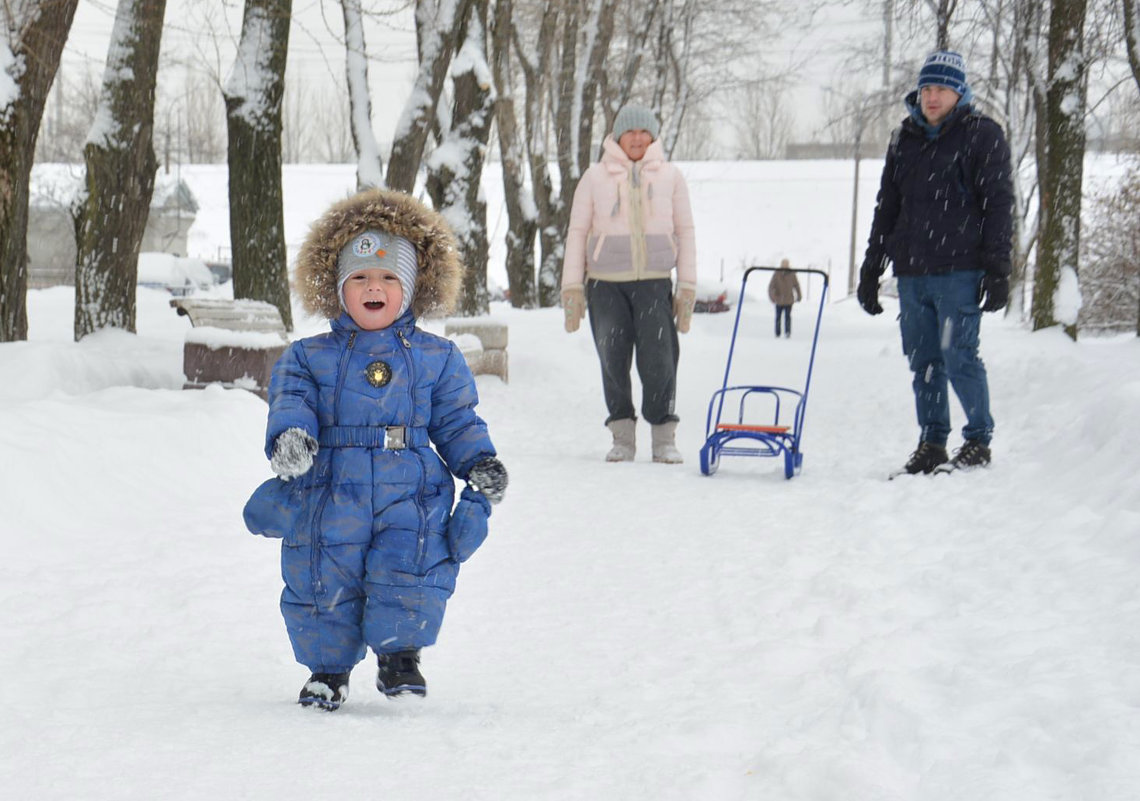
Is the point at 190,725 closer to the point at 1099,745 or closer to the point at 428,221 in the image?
the point at 428,221

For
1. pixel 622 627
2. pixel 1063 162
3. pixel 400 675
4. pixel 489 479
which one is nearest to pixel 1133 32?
pixel 1063 162

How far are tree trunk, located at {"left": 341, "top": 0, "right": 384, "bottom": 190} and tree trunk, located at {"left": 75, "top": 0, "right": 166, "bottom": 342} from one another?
4.12m

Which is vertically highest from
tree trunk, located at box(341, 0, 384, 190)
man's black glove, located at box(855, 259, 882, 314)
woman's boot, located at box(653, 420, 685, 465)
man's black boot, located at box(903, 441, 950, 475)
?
tree trunk, located at box(341, 0, 384, 190)

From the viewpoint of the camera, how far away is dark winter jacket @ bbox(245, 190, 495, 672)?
3348mm

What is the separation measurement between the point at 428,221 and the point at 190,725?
155cm

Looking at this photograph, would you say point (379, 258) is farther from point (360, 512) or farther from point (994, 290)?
point (994, 290)

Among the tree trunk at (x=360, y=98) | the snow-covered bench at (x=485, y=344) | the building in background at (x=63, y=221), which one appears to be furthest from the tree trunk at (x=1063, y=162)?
the building in background at (x=63, y=221)

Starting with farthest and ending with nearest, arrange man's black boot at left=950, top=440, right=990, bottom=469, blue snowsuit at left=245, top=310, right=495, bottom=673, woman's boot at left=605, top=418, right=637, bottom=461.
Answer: woman's boot at left=605, top=418, right=637, bottom=461, man's black boot at left=950, top=440, right=990, bottom=469, blue snowsuit at left=245, top=310, right=495, bottom=673

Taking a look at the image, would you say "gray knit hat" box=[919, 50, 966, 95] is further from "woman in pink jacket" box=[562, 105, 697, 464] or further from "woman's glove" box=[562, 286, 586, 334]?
"woman's glove" box=[562, 286, 586, 334]

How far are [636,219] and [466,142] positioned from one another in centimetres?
740

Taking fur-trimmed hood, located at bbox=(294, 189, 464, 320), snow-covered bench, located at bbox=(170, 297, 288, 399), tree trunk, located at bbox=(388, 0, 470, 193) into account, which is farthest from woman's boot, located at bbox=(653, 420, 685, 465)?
tree trunk, located at bbox=(388, 0, 470, 193)

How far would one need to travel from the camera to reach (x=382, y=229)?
3.61m

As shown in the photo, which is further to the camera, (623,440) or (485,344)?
(485,344)

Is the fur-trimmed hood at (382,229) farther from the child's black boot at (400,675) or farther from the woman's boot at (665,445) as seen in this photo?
the woman's boot at (665,445)
